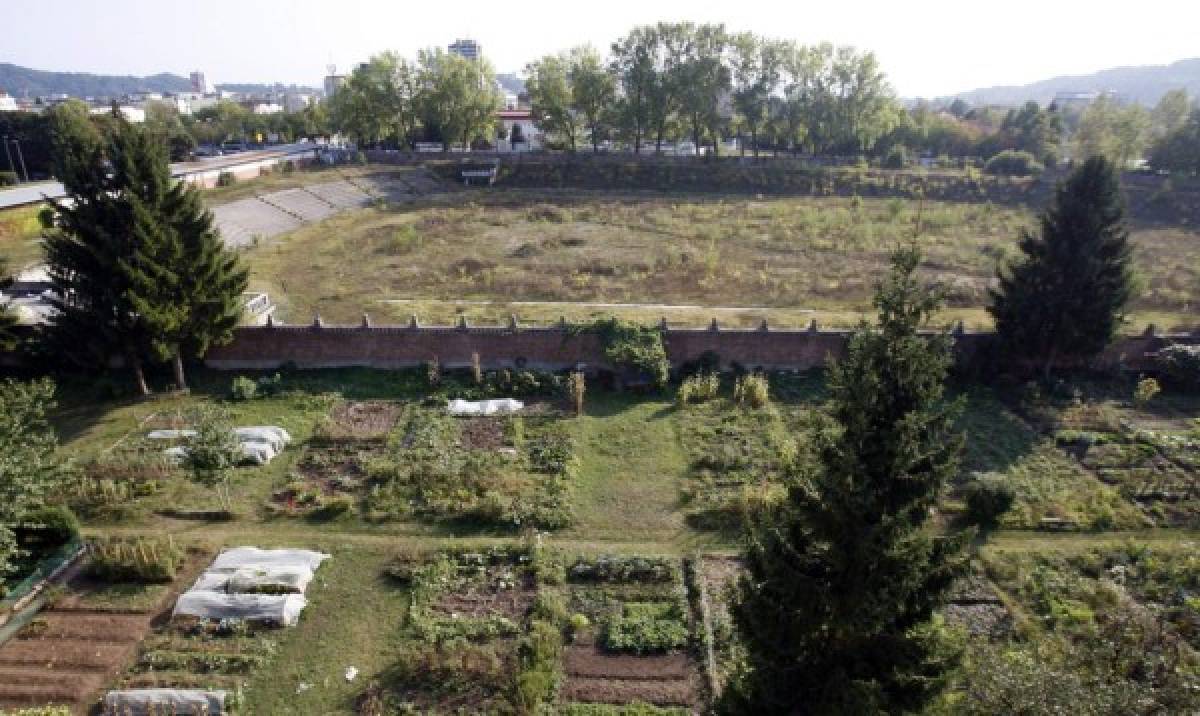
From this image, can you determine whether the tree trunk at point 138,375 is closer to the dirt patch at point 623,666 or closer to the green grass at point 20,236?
the green grass at point 20,236

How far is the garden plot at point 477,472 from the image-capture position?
18.2m

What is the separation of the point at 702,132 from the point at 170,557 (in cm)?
6433

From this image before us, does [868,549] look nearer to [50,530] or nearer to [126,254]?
[50,530]

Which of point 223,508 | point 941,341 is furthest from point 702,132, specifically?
point 941,341

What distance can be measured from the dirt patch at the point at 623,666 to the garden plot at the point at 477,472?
4.27m

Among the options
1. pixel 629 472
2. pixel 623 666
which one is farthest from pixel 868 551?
pixel 629 472

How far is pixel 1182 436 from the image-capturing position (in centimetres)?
2170

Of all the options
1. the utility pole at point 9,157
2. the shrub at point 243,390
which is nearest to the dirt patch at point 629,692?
the shrub at point 243,390

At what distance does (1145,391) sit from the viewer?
23.5m

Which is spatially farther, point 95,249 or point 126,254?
point 126,254

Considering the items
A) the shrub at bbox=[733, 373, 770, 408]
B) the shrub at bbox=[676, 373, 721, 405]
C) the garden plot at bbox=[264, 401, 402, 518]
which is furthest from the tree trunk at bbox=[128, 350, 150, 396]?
the shrub at bbox=[733, 373, 770, 408]

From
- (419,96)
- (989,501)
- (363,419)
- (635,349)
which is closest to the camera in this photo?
(989,501)

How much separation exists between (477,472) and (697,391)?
26.9 feet

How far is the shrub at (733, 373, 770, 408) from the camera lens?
23625 mm
